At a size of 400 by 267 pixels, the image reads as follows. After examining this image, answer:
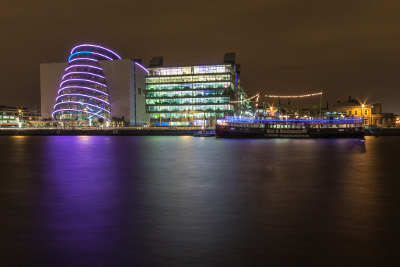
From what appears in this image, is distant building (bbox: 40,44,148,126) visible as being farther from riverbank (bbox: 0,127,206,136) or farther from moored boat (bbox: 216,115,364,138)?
moored boat (bbox: 216,115,364,138)

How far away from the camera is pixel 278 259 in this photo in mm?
5375

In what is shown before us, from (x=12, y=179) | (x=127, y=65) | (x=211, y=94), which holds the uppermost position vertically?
(x=127, y=65)

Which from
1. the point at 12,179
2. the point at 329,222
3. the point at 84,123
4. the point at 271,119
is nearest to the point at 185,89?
the point at 84,123

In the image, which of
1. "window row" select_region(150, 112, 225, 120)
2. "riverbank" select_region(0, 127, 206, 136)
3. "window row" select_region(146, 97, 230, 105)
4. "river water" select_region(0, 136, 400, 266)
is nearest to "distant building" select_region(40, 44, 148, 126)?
"window row" select_region(146, 97, 230, 105)

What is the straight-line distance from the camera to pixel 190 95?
97.5 meters

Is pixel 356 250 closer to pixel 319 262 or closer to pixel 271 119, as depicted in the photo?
pixel 319 262

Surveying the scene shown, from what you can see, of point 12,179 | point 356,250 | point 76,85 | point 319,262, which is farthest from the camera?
point 76,85

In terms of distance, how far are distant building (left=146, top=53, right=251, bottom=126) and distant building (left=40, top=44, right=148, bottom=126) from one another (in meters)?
4.79

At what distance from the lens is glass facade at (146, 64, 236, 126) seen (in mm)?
96438

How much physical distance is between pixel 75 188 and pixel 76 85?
3311 inches

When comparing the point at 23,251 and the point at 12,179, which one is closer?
the point at 23,251

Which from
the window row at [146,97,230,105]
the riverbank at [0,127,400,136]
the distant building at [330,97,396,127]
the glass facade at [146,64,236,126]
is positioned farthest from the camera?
the glass facade at [146,64,236,126]

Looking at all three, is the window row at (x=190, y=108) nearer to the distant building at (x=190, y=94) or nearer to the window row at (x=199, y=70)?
the distant building at (x=190, y=94)

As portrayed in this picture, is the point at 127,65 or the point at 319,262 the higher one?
the point at 127,65
